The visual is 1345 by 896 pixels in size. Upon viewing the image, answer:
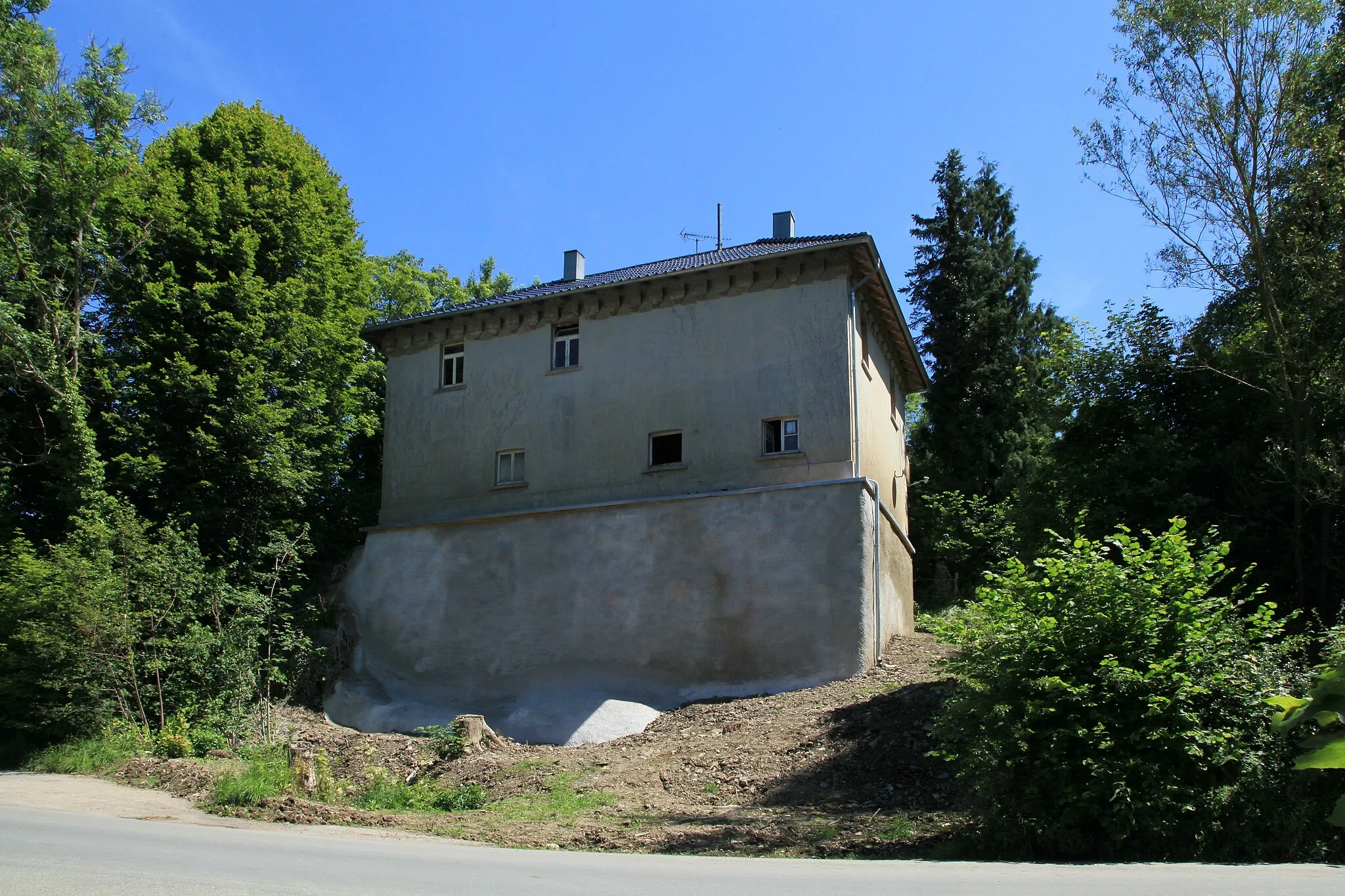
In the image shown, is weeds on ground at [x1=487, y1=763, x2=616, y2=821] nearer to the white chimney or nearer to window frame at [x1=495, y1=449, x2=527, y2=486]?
window frame at [x1=495, y1=449, x2=527, y2=486]

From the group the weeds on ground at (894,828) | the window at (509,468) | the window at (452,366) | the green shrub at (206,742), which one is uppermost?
the window at (452,366)

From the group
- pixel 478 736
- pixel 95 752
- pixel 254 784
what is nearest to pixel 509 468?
pixel 478 736

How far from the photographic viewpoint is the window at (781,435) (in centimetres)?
2009

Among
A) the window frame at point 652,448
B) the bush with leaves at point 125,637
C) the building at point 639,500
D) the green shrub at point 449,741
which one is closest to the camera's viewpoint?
the green shrub at point 449,741

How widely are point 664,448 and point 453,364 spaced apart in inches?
244

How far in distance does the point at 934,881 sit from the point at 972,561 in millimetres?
25909

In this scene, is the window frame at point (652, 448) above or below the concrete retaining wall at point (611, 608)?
above

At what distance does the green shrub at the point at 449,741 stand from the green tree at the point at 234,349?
7208 millimetres

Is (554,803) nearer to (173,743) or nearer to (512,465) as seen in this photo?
(173,743)

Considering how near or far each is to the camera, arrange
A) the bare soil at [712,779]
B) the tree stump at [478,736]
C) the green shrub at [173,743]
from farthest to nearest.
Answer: the green shrub at [173,743], the tree stump at [478,736], the bare soil at [712,779]

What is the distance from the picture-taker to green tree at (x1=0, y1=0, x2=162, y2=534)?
19.7 metres

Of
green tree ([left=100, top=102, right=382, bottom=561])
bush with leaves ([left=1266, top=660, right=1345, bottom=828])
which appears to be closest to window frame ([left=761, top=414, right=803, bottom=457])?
green tree ([left=100, top=102, right=382, bottom=561])

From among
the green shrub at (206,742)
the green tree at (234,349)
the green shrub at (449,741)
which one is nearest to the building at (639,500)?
the green shrub at (449,741)

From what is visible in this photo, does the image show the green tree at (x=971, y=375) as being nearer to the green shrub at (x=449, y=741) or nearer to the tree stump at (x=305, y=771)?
the green shrub at (x=449, y=741)
